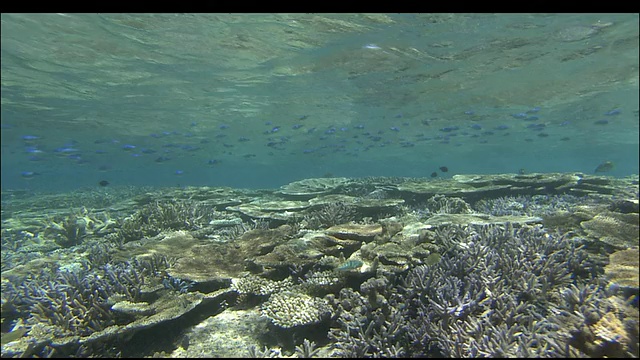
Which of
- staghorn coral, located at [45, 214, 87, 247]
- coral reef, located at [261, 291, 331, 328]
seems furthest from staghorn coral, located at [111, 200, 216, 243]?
coral reef, located at [261, 291, 331, 328]

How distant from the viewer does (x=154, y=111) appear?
30953mm

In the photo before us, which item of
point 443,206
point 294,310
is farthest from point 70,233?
point 443,206

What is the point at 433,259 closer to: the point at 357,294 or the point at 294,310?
the point at 357,294

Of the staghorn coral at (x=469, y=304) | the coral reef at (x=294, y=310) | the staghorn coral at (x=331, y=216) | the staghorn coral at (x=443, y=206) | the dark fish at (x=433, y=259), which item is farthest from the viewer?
the staghorn coral at (x=443, y=206)

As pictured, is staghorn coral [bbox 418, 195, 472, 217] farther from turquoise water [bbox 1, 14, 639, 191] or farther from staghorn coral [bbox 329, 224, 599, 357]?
turquoise water [bbox 1, 14, 639, 191]

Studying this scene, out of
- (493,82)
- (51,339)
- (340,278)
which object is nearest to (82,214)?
(51,339)

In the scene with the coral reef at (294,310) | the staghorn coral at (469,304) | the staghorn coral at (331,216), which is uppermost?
the staghorn coral at (469,304)

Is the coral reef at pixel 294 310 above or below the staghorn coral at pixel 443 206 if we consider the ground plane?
above

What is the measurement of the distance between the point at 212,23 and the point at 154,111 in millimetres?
18929

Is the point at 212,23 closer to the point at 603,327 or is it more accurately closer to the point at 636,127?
the point at 603,327

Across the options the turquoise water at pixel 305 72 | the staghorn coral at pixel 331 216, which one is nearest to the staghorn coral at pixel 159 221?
the staghorn coral at pixel 331 216

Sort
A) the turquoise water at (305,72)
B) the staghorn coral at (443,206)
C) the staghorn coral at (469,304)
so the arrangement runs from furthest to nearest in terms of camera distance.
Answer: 1. the turquoise water at (305,72)
2. the staghorn coral at (443,206)
3. the staghorn coral at (469,304)

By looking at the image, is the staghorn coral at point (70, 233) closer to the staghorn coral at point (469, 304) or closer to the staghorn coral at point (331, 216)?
the staghorn coral at point (331, 216)

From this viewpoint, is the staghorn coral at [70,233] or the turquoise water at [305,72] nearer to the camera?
the staghorn coral at [70,233]
